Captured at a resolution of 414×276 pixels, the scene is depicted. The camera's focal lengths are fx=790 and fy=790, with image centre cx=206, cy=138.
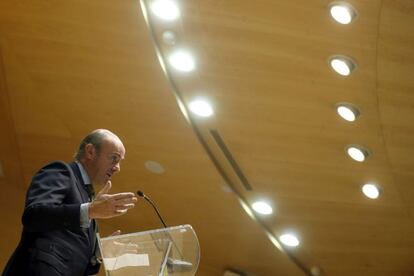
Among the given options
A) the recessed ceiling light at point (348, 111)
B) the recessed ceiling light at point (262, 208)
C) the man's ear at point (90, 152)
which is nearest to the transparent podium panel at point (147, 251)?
the man's ear at point (90, 152)

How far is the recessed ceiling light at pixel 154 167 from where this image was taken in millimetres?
5496

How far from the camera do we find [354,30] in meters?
4.19

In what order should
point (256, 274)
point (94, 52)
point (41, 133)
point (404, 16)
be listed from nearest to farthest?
point (404, 16) < point (94, 52) < point (41, 133) < point (256, 274)

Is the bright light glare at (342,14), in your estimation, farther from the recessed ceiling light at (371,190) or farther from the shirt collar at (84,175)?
the shirt collar at (84,175)

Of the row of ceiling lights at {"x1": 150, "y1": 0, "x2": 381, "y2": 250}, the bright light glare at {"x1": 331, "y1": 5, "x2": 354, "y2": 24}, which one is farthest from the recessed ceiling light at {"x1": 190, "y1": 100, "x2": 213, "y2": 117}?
the bright light glare at {"x1": 331, "y1": 5, "x2": 354, "y2": 24}

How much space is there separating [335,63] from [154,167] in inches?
65.3

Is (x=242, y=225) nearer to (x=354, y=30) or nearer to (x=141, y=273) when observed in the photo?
(x=354, y=30)

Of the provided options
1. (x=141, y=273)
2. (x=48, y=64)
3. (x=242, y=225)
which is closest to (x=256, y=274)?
(x=242, y=225)

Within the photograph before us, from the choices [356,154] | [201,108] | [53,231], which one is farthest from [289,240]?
[53,231]

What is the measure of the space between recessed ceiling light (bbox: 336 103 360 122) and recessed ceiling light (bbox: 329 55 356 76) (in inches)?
11.7

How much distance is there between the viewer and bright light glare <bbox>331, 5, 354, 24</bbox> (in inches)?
160

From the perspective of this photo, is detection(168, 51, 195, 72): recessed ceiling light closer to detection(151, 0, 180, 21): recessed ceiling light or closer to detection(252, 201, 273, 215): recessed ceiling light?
detection(151, 0, 180, 21): recessed ceiling light

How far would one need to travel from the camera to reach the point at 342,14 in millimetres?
4105

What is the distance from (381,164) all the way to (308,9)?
1.42m
